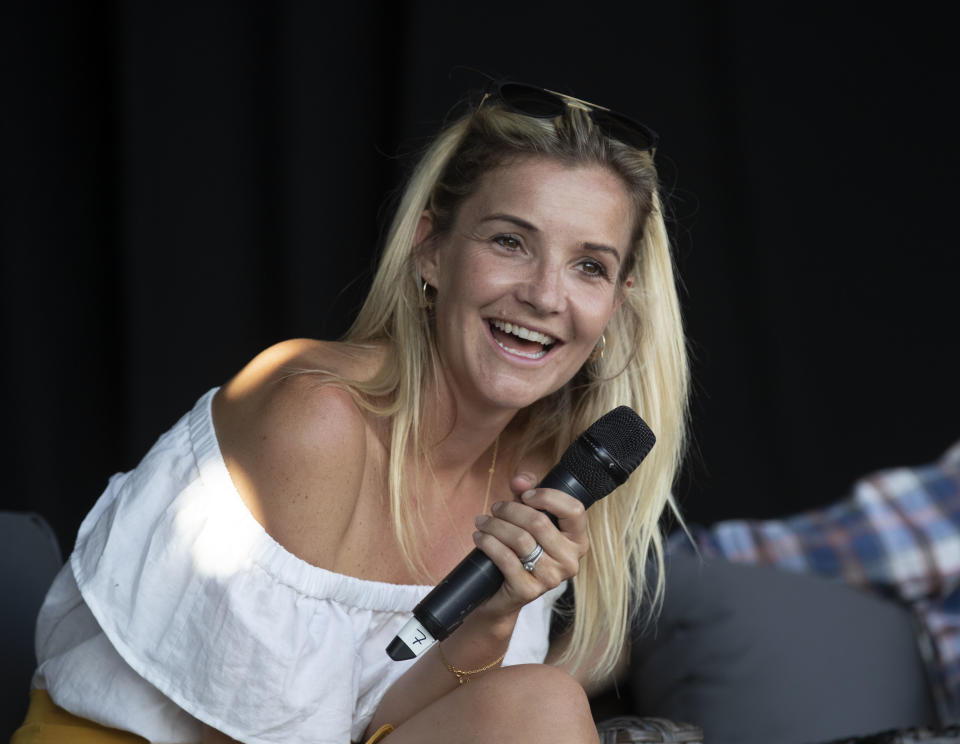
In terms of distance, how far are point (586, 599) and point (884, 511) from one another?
2.83ft

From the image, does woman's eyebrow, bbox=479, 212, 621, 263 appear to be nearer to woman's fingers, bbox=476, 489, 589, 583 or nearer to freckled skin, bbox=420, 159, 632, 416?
freckled skin, bbox=420, 159, 632, 416

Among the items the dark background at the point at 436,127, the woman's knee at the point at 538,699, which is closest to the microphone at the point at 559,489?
the woman's knee at the point at 538,699

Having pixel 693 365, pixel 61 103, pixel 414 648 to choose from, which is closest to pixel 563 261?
pixel 414 648

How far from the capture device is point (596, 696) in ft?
6.34

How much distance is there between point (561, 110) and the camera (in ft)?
5.21

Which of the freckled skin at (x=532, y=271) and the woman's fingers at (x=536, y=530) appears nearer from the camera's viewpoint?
the woman's fingers at (x=536, y=530)

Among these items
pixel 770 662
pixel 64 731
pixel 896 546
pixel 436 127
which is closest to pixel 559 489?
pixel 64 731

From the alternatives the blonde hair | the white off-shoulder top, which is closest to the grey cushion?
the blonde hair

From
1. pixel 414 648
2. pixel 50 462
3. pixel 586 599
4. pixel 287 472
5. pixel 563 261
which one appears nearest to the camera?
pixel 414 648

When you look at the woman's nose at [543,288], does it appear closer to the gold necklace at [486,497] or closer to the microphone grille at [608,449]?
the microphone grille at [608,449]

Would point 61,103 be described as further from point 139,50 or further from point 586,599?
point 586,599

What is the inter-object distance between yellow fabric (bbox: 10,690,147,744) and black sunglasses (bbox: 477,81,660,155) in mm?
1052

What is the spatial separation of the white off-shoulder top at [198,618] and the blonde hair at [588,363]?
0.21 metres

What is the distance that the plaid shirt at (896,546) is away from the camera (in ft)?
7.00
